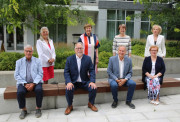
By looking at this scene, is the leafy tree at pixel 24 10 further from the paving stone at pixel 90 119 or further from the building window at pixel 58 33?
the building window at pixel 58 33

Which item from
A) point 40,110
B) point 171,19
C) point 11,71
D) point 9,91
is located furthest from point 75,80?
point 171,19

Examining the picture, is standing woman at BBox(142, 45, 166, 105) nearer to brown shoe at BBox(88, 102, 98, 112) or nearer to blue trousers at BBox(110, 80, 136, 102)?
blue trousers at BBox(110, 80, 136, 102)

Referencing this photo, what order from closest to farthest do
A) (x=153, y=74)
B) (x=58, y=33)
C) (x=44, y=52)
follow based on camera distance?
(x=153, y=74) → (x=44, y=52) → (x=58, y=33)

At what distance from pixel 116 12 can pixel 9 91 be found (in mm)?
15952

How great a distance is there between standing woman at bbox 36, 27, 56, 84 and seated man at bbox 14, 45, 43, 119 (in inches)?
27.3

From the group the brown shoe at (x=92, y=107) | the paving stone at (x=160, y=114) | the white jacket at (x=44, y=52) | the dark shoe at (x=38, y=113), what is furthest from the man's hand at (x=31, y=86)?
the paving stone at (x=160, y=114)

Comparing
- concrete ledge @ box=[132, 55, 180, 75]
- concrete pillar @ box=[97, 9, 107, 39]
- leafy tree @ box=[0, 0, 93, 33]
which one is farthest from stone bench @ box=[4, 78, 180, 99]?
concrete pillar @ box=[97, 9, 107, 39]

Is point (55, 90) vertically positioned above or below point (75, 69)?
below

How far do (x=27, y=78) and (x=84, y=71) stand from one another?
49.9 inches

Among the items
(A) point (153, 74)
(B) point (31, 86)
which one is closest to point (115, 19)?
(A) point (153, 74)

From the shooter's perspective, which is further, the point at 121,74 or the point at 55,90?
the point at 121,74

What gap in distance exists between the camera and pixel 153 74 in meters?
4.70

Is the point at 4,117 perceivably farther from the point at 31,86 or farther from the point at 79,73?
the point at 79,73

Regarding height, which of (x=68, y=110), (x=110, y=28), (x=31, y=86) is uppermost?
(x=110, y=28)
